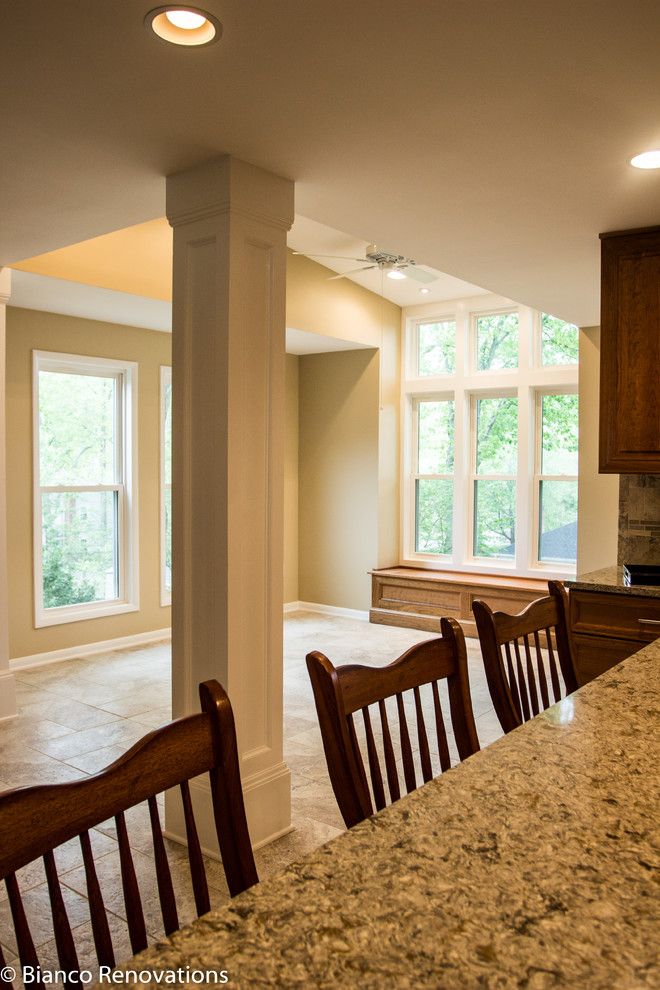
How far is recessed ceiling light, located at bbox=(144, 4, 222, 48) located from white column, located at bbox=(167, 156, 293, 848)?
2.45 feet

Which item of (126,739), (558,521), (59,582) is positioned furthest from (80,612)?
(558,521)

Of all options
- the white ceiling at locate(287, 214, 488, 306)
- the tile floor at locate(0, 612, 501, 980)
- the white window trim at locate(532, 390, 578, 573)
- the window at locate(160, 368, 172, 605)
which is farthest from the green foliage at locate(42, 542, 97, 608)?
the white window trim at locate(532, 390, 578, 573)

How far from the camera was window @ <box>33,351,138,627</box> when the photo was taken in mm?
5543

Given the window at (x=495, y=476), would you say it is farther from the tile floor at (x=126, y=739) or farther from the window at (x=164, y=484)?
the window at (x=164, y=484)

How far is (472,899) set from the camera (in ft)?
2.50

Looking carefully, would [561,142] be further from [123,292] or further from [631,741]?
[123,292]

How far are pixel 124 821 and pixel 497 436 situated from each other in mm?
6163

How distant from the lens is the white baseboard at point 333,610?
7.23 m

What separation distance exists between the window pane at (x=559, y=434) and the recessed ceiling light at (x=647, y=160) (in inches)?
152

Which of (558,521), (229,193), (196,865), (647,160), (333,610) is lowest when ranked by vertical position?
(333,610)

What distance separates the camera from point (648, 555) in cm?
429

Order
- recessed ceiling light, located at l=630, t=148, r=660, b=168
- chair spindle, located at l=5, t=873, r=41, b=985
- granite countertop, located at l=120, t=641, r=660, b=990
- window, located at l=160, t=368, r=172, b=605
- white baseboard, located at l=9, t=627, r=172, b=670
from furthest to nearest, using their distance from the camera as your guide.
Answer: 1. window, located at l=160, t=368, r=172, b=605
2. white baseboard, located at l=9, t=627, r=172, b=670
3. recessed ceiling light, located at l=630, t=148, r=660, b=168
4. chair spindle, located at l=5, t=873, r=41, b=985
5. granite countertop, located at l=120, t=641, r=660, b=990

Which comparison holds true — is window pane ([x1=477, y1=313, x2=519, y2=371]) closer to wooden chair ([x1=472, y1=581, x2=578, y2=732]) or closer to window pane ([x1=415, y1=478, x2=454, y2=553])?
window pane ([x1=415, y1=478, x2=454, y2=553])

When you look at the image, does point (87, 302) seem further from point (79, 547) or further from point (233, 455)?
point (233, 455)
